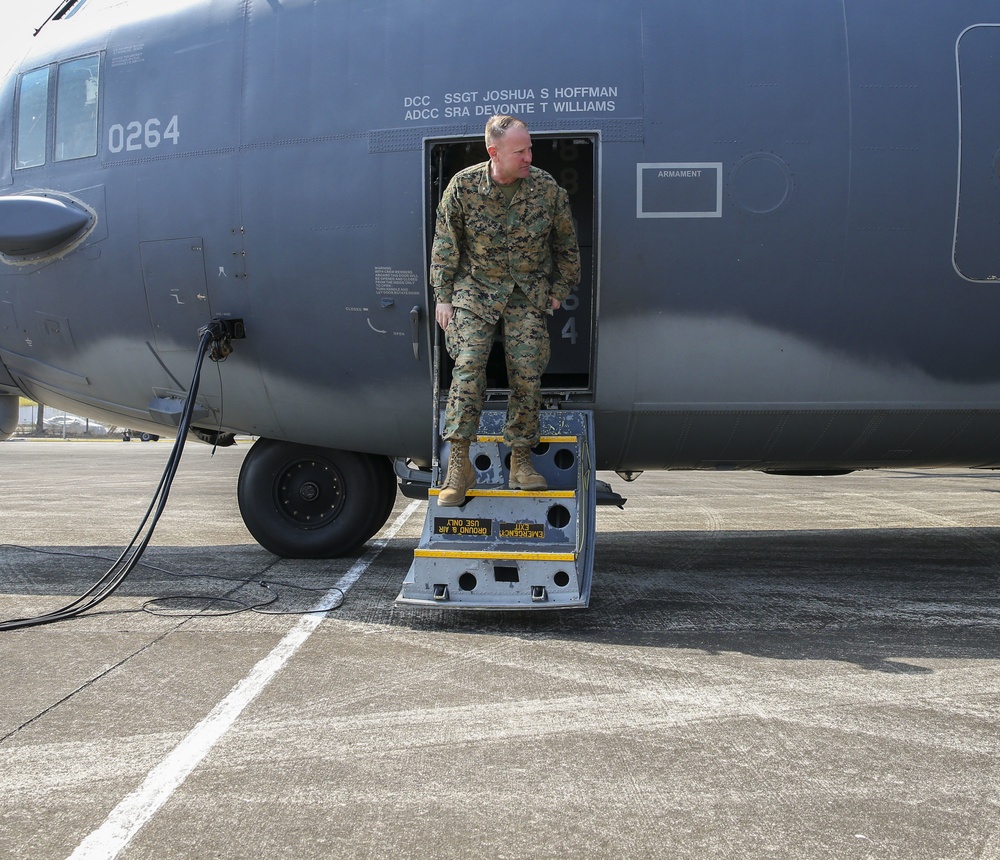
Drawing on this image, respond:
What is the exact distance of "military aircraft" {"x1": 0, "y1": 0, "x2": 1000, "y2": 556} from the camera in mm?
5703

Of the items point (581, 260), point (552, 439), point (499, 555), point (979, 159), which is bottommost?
point (499, 555)

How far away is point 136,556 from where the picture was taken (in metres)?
5.64

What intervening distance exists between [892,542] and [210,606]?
→ 19.5 feet

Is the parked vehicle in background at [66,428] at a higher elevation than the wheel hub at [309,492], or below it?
higher

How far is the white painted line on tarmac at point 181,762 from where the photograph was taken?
101 inches

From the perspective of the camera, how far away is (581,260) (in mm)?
6832

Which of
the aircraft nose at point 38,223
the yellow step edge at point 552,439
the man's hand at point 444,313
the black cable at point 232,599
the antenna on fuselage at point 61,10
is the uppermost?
the antenna on fuselage at point 61,10

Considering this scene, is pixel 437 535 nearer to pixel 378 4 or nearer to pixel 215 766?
pixel 215 766

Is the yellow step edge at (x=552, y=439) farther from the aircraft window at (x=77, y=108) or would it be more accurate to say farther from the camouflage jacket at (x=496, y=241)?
the aircraft window at (x=77, y=108)

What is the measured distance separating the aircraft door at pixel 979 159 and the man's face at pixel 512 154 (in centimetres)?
273

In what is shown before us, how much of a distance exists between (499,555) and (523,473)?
0.53 meters

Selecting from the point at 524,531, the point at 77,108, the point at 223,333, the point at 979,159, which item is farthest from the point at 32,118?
the point at 979,159

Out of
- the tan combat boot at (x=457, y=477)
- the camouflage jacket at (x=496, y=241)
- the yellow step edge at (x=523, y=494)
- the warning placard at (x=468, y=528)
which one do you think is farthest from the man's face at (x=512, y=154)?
the warning placard at (x=468, y=528)

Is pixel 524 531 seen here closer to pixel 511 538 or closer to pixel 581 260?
pixel 511 538
